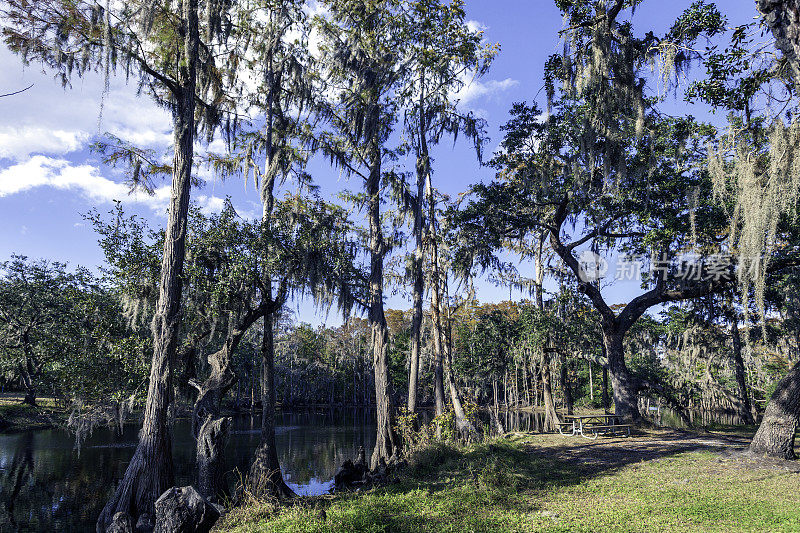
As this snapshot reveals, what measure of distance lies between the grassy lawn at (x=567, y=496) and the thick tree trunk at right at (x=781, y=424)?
669 mm

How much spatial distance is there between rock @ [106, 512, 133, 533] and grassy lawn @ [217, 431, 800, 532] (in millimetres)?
2772

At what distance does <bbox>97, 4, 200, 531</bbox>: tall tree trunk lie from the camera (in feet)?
31.0

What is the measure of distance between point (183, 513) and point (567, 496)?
21.7ft

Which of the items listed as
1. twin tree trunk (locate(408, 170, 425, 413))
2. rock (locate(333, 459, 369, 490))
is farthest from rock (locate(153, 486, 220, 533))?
twin tree trunk (locate(408, 170, 425, 413))

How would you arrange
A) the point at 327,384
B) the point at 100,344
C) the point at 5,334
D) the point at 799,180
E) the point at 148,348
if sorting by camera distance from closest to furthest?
the point at 799,180, the point at 148,348, the point at 100,344, the point at 5,334, the point at 327,384

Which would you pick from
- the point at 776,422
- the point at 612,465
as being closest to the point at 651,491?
the point at 612,465

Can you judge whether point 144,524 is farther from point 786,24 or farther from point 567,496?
point 786,24

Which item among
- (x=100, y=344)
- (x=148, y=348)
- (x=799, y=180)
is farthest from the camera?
(x=100, y=344)

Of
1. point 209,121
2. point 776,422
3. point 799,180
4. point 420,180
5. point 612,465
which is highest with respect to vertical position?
point 209,121

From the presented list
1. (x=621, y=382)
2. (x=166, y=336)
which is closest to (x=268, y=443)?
(x=166, y=336)

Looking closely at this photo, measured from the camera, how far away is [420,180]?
1639cm

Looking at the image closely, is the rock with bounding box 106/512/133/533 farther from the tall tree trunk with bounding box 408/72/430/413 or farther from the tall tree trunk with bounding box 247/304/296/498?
the tall tree trunk with bounding box 408/72/430/413

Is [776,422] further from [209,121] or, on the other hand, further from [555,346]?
[209,121]

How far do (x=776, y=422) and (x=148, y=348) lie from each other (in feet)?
55.1
